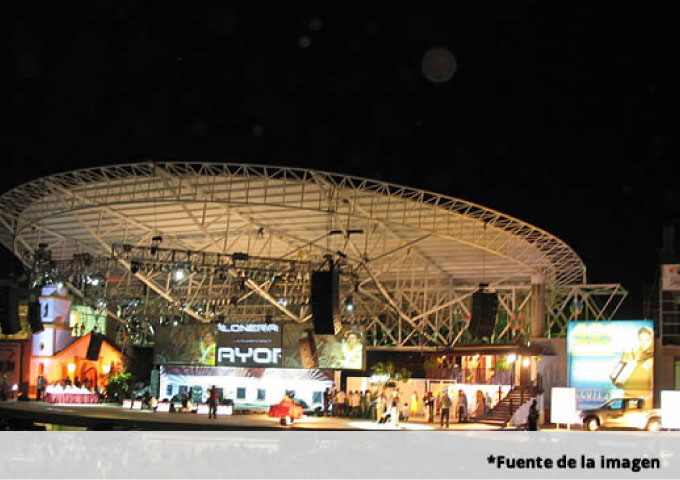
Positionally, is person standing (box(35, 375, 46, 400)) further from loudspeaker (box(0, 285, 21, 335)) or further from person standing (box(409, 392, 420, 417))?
person standing (box(409, 392, 420, 417))

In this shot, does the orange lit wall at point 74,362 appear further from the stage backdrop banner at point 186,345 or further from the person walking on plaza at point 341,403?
the person walking on plaza at point 341,403

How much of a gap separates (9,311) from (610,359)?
24.5 m

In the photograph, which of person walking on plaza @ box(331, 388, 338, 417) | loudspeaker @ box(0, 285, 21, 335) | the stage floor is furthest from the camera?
person walking on plaza @ box(331, 388, 338, 417)

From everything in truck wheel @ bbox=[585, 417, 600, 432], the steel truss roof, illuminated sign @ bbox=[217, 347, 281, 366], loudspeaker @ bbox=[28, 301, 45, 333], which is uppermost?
the steel truss roof

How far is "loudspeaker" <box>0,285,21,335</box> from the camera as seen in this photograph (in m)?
36.9

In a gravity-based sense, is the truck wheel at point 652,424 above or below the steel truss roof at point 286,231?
below

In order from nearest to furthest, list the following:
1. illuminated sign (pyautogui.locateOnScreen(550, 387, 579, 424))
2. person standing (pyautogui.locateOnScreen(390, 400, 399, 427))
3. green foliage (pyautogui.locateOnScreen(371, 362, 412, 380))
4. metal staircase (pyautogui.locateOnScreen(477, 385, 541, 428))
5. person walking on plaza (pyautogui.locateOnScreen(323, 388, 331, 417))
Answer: illuminated sign (pyautogui.locateOnScreen(550, 387, 579, 424)) < person standing (pyautogui.locateOnScreen(390, 400, 399, 427)) < metal staircase (pyautogui.locateOnScreen(477, 385, 541, 428)) < person walking on plaza (pyautogui.locateOnScreen(323, 388, 331, 417)) < green foliage (pyautogui.locateOnScreen(371, 362, 412, 380))

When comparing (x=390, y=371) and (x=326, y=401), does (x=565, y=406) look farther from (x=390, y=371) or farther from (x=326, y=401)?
(x=390, y=371)

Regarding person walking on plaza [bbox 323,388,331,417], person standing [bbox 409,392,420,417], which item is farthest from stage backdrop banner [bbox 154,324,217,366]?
person standing [bbox 409,392,420,417]

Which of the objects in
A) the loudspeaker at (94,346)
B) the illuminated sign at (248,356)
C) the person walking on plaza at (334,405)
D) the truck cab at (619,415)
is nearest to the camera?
the truck cab at (619,415)

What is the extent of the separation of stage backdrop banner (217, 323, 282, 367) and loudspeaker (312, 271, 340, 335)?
1118 cm

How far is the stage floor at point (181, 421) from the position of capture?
95.5ft

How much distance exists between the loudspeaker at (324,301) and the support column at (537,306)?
14.9 meters

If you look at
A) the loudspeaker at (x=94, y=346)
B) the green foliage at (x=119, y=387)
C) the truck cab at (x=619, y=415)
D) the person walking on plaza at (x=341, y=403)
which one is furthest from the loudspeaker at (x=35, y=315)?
the truck cab at (x=619, y=415)
